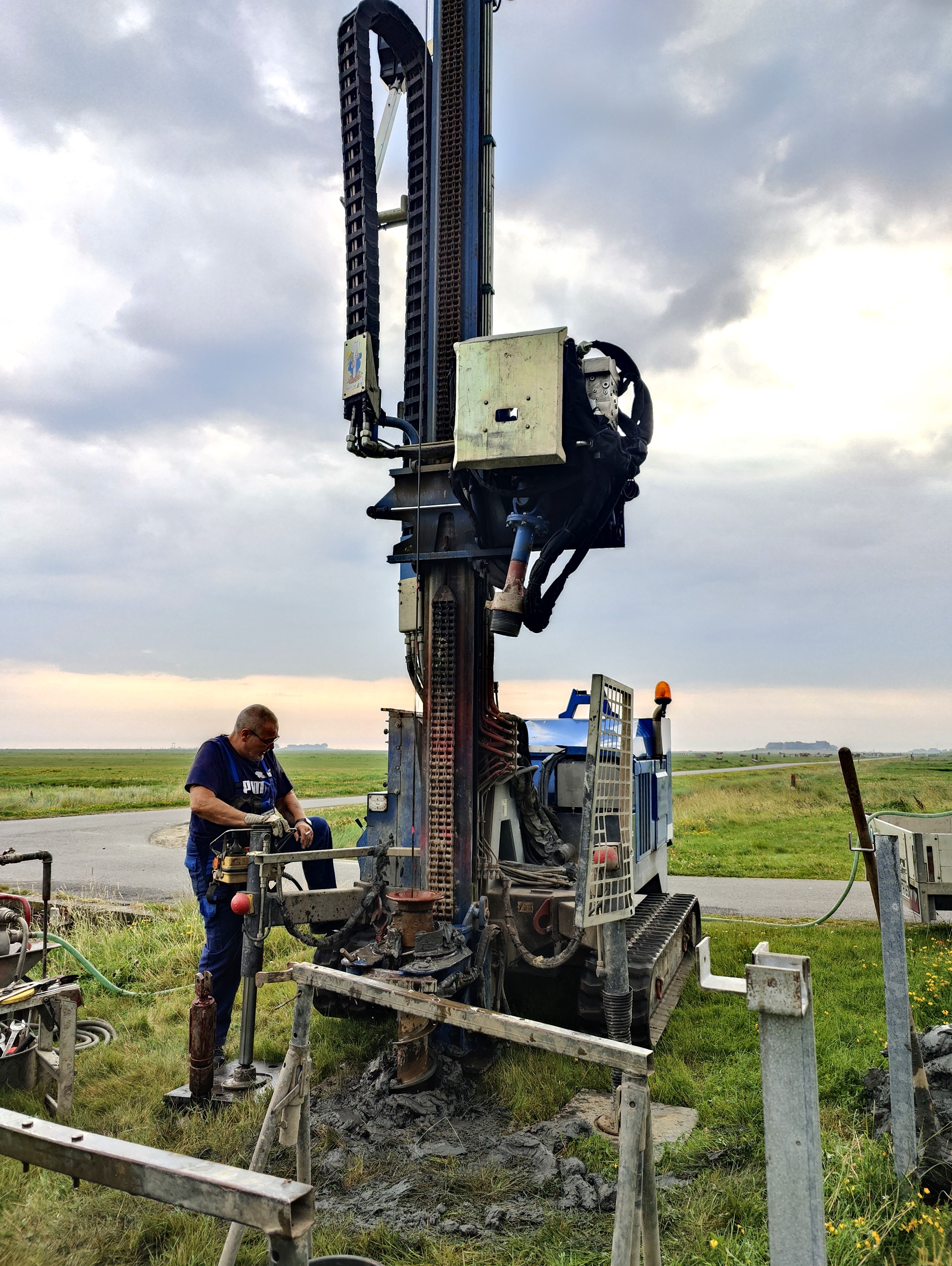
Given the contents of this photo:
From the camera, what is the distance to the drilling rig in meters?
5.40

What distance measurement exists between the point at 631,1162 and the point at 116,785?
1990 inches

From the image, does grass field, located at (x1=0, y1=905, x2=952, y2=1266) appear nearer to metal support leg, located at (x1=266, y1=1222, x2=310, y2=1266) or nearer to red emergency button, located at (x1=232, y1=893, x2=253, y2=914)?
red emergency button, located at (x1=232, y1=893, x2=253, y2=914)

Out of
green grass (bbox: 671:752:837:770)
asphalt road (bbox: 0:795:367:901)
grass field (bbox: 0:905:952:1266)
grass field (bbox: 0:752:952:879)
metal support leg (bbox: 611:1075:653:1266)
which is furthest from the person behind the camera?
green grass (bbox: 671:752:837:770)

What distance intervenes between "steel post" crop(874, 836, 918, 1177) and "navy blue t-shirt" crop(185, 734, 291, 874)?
12.1 ft

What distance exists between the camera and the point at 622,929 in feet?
15.9

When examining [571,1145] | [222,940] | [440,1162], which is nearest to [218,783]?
[222,940]

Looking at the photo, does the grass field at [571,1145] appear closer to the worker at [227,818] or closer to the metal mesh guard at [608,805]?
the worker at [227,818]

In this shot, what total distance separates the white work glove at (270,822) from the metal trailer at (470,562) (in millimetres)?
262

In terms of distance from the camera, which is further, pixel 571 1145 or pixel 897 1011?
pixel 571 1145

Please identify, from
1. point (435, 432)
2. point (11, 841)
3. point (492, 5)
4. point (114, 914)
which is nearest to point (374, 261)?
point (435, 432)

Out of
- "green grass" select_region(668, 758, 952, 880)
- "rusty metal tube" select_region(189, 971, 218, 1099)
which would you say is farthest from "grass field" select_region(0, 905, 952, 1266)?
"green grass" select_region(668, 758, 952, 880)

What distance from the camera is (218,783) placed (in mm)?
5648

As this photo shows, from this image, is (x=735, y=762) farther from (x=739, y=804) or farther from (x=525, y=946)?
(x=525, y=946)

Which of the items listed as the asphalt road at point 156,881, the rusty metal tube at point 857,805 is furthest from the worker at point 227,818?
the asphalt road at point 156,881
